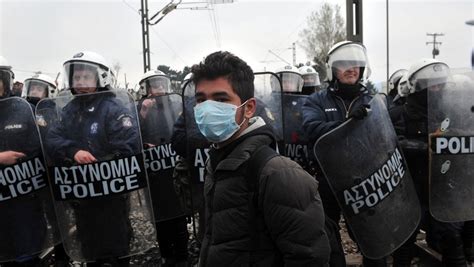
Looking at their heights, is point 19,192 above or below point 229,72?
below

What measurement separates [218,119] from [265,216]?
430 mm

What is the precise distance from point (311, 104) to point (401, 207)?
1051 millimetres

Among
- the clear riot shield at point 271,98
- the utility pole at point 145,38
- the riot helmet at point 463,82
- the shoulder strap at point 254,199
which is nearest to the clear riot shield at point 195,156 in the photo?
the clear riot shield at point 271,98

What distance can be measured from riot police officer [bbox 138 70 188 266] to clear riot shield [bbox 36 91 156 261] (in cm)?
91

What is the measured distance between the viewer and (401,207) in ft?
10.3

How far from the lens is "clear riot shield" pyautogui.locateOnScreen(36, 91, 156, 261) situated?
10.5 feet

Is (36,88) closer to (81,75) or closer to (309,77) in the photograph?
(81,75)

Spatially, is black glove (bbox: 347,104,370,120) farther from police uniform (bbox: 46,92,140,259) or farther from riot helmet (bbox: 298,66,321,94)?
riot helmet (bbox: 298,66,321,94)

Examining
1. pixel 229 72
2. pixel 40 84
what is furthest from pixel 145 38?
pixel 229 72

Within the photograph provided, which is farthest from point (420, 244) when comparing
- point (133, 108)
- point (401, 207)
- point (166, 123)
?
point (133, 108)

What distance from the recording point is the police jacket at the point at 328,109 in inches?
136

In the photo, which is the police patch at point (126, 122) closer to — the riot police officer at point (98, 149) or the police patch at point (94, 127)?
the riot police officer at point (98, 149)

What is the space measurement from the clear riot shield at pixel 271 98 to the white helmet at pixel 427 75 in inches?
47.7

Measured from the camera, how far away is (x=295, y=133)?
4.36 metres
